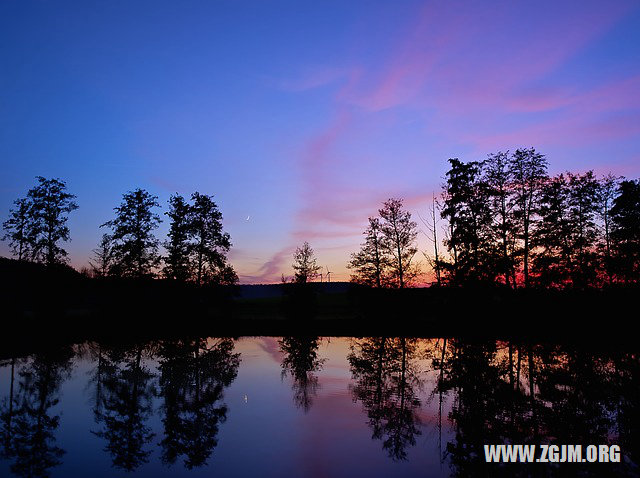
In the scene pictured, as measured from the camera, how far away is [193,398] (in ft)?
47.4

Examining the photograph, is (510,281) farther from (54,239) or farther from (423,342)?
(54,239)

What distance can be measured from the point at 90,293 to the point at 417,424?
63.9 meters

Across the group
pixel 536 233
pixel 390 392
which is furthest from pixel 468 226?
pixel 390 392

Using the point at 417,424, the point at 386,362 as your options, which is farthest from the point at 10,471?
the point at 386,362

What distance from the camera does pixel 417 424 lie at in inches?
444

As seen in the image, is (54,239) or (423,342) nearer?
(423,342)

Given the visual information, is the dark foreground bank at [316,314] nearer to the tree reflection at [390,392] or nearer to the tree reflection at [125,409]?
the tree reflection at [390,392]

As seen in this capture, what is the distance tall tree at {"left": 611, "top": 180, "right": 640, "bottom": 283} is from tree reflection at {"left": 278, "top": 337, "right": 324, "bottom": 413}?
3085 cm

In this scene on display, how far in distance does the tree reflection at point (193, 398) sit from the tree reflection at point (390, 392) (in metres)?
4.44

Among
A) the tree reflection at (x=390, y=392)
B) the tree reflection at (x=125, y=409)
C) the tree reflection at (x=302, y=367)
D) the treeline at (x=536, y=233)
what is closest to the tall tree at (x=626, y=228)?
the treeline at (x=536, y=233)

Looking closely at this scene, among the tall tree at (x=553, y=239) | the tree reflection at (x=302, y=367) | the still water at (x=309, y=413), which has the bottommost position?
the tree reflection at (x=302, y=367)

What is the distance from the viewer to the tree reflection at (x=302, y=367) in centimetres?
1485

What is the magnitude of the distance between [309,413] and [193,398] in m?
4.66

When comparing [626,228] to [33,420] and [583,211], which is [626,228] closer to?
[583,211]
